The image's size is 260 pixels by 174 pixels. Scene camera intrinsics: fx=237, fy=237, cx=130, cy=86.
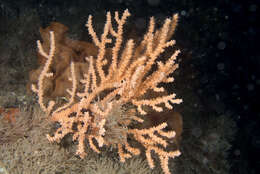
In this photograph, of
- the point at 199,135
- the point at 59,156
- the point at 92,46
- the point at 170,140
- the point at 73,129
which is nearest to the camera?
the point at 59,156

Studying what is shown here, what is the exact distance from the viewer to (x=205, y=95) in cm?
557

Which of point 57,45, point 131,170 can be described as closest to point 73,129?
point 131,170

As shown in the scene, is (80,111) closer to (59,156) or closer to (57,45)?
(59,156)

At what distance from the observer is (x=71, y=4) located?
238 inches

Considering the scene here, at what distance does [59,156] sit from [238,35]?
566cm

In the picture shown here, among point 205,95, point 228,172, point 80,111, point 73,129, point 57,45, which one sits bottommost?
point 228,172

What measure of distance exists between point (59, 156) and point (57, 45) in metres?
1.96

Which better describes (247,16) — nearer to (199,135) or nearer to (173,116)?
(199,135)

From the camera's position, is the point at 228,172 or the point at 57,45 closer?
the point at 57,45

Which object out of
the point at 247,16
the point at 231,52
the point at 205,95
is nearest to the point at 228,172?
the point at 205,95

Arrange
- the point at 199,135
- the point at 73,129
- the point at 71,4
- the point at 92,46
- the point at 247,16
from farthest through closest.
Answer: the point at 247,16 → the point at 71,4 → the point at 199,135 → the point at 92,46 → the point at 73,129

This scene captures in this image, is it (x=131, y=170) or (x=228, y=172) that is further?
(x=228, y=172)

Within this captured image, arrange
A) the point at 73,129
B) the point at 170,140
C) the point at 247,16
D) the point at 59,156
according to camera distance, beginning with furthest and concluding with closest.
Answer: the point at 247,16, the point at 170,140, the point at 73,129, the point at 59,156

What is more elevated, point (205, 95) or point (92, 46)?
point (92, 46)
